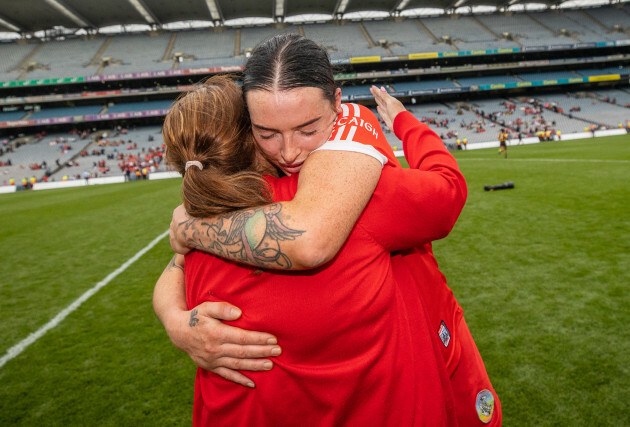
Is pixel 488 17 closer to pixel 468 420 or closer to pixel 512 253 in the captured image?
pixel 512 253

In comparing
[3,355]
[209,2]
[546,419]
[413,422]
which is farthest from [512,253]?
[209,2]

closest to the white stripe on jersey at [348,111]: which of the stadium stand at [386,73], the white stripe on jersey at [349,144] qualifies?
the white stripe on jersey at [349,144]

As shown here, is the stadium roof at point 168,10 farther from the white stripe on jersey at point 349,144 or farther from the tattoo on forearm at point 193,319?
the tattoo on forearm at point 193,319

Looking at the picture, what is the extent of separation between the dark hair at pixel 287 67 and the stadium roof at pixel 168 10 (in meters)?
49.3

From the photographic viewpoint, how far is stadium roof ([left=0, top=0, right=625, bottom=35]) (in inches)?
1625

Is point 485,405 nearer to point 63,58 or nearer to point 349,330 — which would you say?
point 349,330

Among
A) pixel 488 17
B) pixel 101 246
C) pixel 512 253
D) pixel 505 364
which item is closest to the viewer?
pixel 505 364

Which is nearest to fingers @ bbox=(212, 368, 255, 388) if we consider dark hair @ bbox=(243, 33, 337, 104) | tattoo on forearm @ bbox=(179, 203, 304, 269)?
tattoo on forearm @ bbox=(179, 203, 304, 269)

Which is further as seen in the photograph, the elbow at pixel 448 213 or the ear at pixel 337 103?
the ear at pixel 337 103

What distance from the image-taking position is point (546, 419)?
Result: 279 centimetres

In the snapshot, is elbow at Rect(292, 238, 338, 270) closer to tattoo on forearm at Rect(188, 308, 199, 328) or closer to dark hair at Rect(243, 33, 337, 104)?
tattoo on forearm at Rect(188, 308, 199, 328)

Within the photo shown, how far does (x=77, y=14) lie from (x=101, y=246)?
4769cm

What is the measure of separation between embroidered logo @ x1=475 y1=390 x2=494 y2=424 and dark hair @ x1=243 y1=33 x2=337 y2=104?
1.36 metres

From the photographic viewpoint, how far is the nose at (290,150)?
1322 mm
